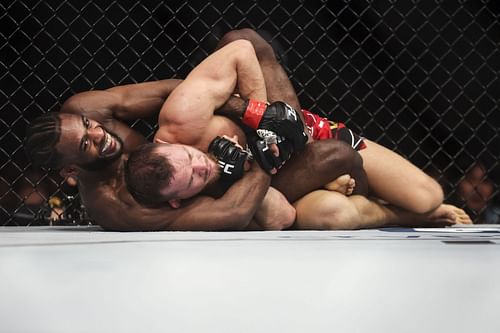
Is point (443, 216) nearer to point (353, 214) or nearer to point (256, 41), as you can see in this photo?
point (353, 214)

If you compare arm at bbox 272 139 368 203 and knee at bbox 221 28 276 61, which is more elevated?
knee at bbox 221 28 276 61

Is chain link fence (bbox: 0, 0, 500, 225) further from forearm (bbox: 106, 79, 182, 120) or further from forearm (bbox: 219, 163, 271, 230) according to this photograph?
forearm (bbox: 219, 163, 271, 230)

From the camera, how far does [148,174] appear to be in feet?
5.01

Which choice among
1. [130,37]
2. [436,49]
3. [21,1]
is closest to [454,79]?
[436,49]

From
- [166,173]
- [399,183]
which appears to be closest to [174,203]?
[166,173]

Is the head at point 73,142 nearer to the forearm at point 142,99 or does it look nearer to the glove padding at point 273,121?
the forearm at point 142,99

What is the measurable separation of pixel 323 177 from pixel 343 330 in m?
0.86

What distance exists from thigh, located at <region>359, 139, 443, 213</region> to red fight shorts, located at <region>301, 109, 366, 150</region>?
1.3 inches

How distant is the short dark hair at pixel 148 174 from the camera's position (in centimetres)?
152

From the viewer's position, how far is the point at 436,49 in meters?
2.25

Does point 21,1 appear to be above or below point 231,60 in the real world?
below

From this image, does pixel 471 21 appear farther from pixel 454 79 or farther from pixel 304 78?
pixel 304 78

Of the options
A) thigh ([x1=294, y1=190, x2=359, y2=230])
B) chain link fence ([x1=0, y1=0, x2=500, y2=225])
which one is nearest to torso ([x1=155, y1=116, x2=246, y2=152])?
thigh ([x1=294, y1=190, x2=359, y2=230])

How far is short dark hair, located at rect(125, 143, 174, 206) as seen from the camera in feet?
5.00
